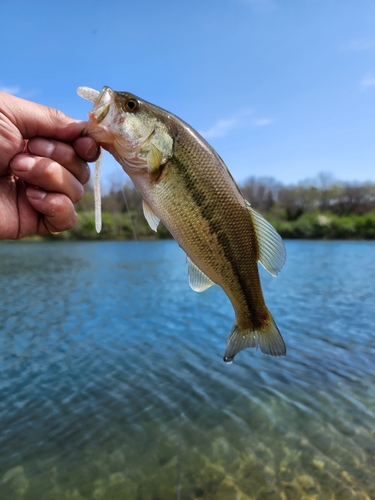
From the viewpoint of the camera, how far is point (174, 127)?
9.85ft

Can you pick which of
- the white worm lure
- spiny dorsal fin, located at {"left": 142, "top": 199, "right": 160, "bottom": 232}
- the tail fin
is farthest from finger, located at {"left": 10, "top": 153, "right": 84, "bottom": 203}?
the tail fin

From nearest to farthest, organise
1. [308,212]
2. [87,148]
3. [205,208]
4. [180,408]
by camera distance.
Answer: [205,208]
[87,148]
[180,408]
[308,212]

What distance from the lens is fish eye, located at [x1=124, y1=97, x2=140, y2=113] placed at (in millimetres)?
2970

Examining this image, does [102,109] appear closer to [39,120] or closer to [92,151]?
[92,151]

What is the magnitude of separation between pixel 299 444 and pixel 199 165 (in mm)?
6469

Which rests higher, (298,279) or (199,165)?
(199,165)

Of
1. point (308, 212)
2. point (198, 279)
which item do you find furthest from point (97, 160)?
point (308, 212)

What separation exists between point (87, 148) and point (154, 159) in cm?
72

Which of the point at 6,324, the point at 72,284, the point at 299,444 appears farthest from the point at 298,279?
the point at 299,444

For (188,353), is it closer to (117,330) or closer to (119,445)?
(117,330)

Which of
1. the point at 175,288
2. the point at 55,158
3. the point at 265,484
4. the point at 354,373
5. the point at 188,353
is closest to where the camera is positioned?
the point at 55,158

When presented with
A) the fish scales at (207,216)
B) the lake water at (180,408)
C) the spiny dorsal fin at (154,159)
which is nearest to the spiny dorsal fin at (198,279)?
the fish scales at (207,216)

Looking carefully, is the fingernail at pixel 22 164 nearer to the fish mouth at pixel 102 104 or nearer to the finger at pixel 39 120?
the finger at pixel 39 120

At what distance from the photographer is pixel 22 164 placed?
3242mm
